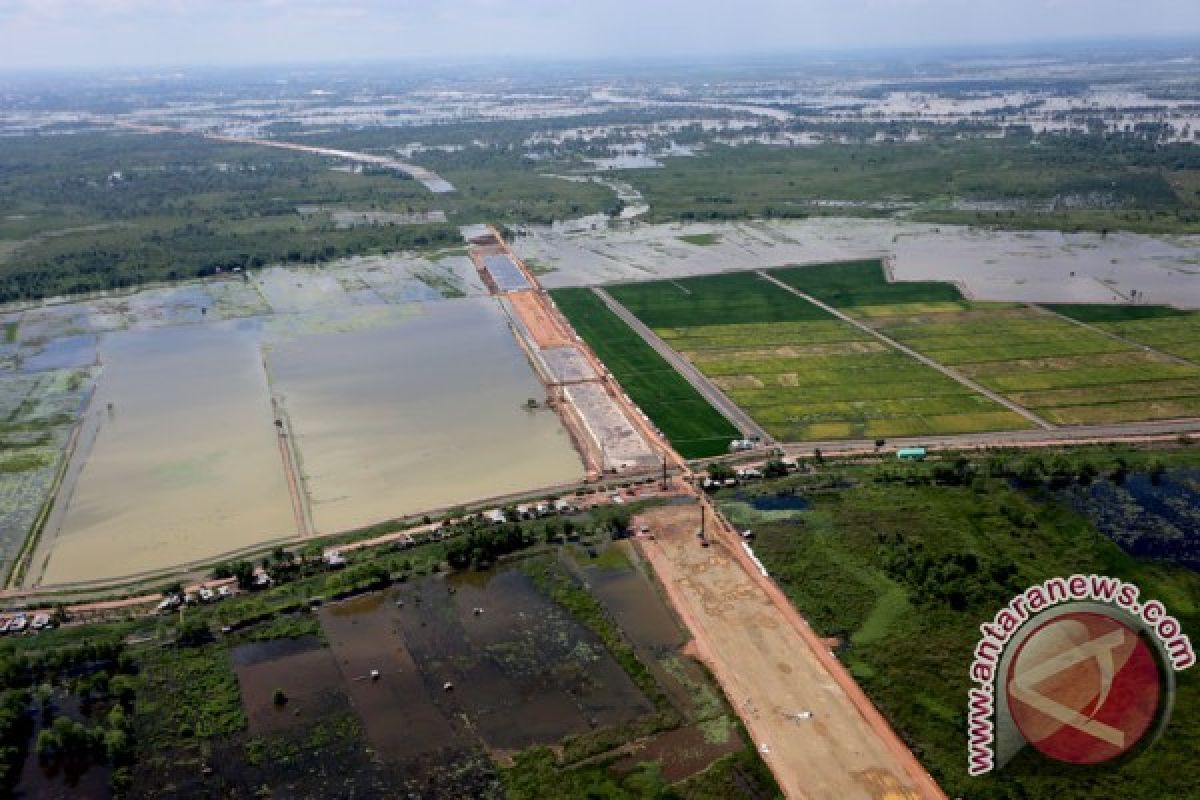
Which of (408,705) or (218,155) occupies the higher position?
(218,155)

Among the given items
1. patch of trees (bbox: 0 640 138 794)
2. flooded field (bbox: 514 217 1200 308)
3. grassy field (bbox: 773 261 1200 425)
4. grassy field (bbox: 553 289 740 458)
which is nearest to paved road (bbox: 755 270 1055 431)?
grassy field (bbox: 773 261 1200 425)

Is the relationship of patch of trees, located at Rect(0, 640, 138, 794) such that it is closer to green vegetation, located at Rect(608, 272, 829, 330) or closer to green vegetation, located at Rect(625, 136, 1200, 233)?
green vegetation, located at Rect(608, 272, 829, 330)

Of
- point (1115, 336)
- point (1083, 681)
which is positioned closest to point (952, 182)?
point (1115, 336)

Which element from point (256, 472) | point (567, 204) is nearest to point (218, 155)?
point (567, 204)

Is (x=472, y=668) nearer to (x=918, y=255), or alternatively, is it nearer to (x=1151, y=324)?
(x=1151, y=324)

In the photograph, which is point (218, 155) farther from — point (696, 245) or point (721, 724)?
point (721, 724)

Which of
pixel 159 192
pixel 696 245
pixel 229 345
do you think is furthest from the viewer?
pixel 159 192
